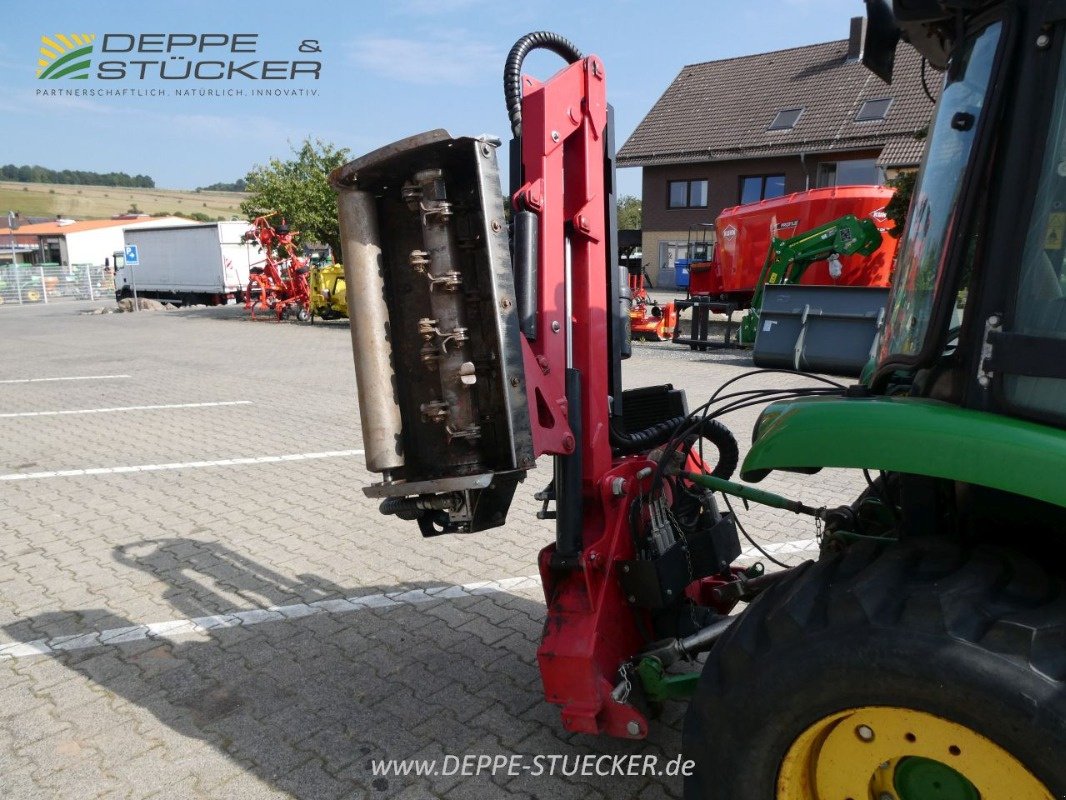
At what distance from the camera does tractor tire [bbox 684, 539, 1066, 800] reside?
1.57m

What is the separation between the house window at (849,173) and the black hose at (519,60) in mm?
24805

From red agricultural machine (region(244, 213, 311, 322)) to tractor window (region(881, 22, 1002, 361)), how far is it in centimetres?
2002

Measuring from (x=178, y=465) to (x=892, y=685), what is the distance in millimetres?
6331

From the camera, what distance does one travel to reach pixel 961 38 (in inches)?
74.8

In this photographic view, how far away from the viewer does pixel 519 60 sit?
2.70m

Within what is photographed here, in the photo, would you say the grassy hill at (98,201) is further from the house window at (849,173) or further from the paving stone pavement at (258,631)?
the paving stone pavement at (258,631)

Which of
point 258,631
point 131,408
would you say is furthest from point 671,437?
point 131,408

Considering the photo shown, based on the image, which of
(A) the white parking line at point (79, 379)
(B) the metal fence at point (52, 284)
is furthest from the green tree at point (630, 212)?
(A) the white parking line at point (79, 379)

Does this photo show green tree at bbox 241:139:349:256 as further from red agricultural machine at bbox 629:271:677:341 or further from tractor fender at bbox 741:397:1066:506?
tractor fender at bbox 741:397:1066:506

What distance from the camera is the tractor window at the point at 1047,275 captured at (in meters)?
1.66

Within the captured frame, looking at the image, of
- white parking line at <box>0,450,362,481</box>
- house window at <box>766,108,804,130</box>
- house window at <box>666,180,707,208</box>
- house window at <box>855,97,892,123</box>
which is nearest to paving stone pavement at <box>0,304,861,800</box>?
white parking line at <box>0,450,362,481</box>

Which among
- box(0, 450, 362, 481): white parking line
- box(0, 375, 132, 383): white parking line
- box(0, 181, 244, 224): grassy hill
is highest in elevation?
box(0, 181, 244, 224): grassy hill

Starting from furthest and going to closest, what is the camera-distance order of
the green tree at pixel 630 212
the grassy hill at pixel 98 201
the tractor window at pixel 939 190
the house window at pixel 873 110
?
the grassy hill at pixel 98 201
the green tree at pixel 630 212
the house window at pixel 873 110
the tractor window at pixel 939 190

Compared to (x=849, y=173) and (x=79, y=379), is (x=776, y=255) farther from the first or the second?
(x=849, y=173)
